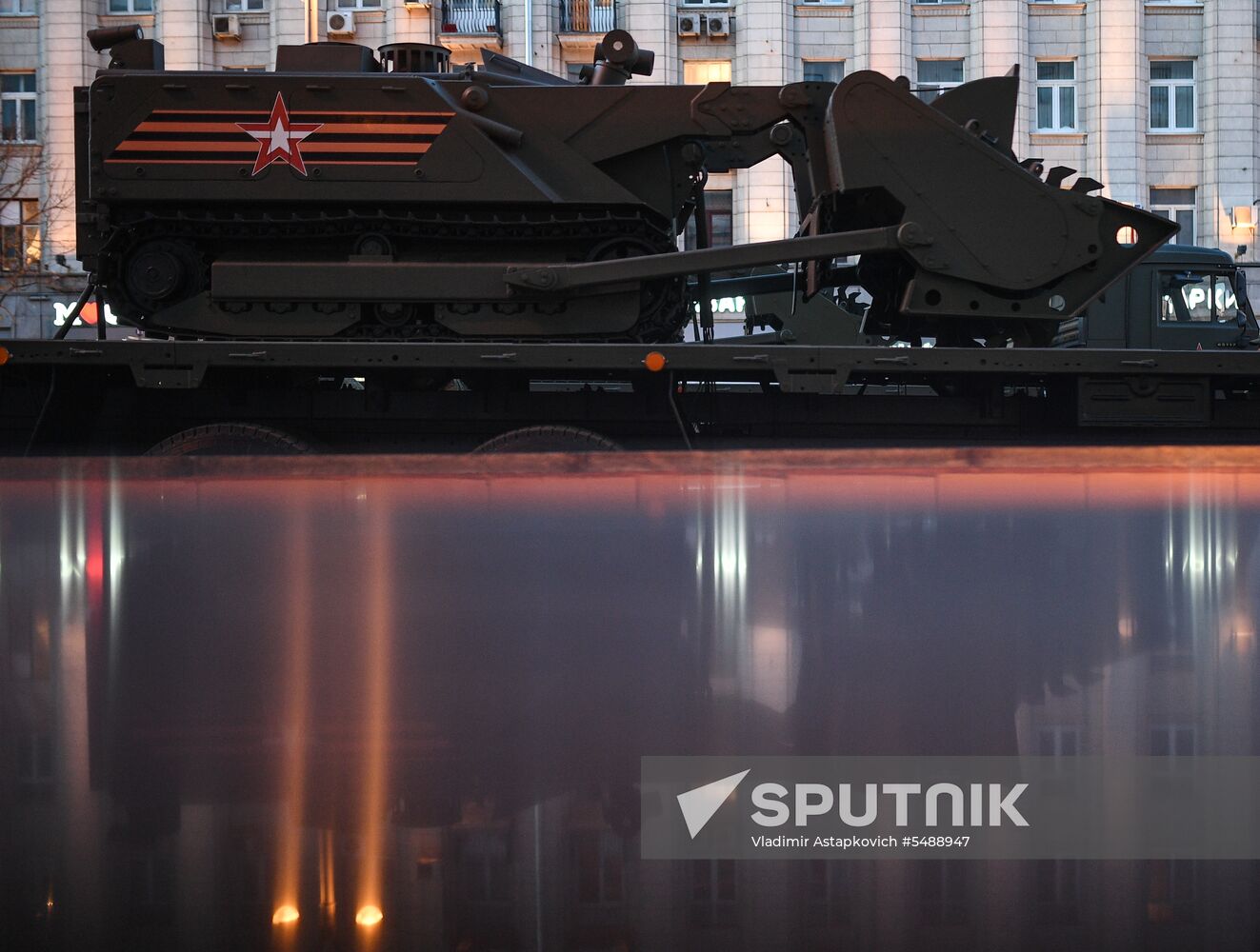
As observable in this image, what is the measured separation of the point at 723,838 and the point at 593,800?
0.22m

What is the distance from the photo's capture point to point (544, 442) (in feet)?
25.6

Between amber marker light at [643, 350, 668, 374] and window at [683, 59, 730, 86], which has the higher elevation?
window at [683, 59, 730, 86]

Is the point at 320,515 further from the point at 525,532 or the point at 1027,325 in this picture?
the point at 1027,325

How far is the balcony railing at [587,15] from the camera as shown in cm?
3312

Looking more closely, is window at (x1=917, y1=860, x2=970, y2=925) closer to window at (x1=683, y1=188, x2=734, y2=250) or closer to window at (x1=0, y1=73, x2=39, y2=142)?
window at (x1=683, y1=188, x2=734, y2=250)

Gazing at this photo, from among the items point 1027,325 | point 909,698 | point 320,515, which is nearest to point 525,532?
point 320,515

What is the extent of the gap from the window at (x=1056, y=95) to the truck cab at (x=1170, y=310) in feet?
73.7

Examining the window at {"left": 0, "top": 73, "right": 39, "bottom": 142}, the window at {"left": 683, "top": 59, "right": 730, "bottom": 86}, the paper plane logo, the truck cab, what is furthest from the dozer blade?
the window at {"left": 0, "top": 73, "right": 39, "bottom": 142}

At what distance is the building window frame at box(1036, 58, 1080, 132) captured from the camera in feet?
111

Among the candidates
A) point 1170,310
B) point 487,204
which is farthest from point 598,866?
point 1170,310

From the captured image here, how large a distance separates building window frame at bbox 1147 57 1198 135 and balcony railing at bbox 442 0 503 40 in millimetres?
17870

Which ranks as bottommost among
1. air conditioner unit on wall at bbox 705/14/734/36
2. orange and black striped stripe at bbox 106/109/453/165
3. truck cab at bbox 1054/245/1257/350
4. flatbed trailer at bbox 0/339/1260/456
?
flatbed trailer at bbox 0/339/1260/456

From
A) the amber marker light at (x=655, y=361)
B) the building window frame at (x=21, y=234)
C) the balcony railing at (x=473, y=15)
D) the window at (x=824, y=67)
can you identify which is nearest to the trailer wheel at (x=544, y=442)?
the amber marker light at (x=655, y=361)

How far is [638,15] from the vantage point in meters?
33.0
